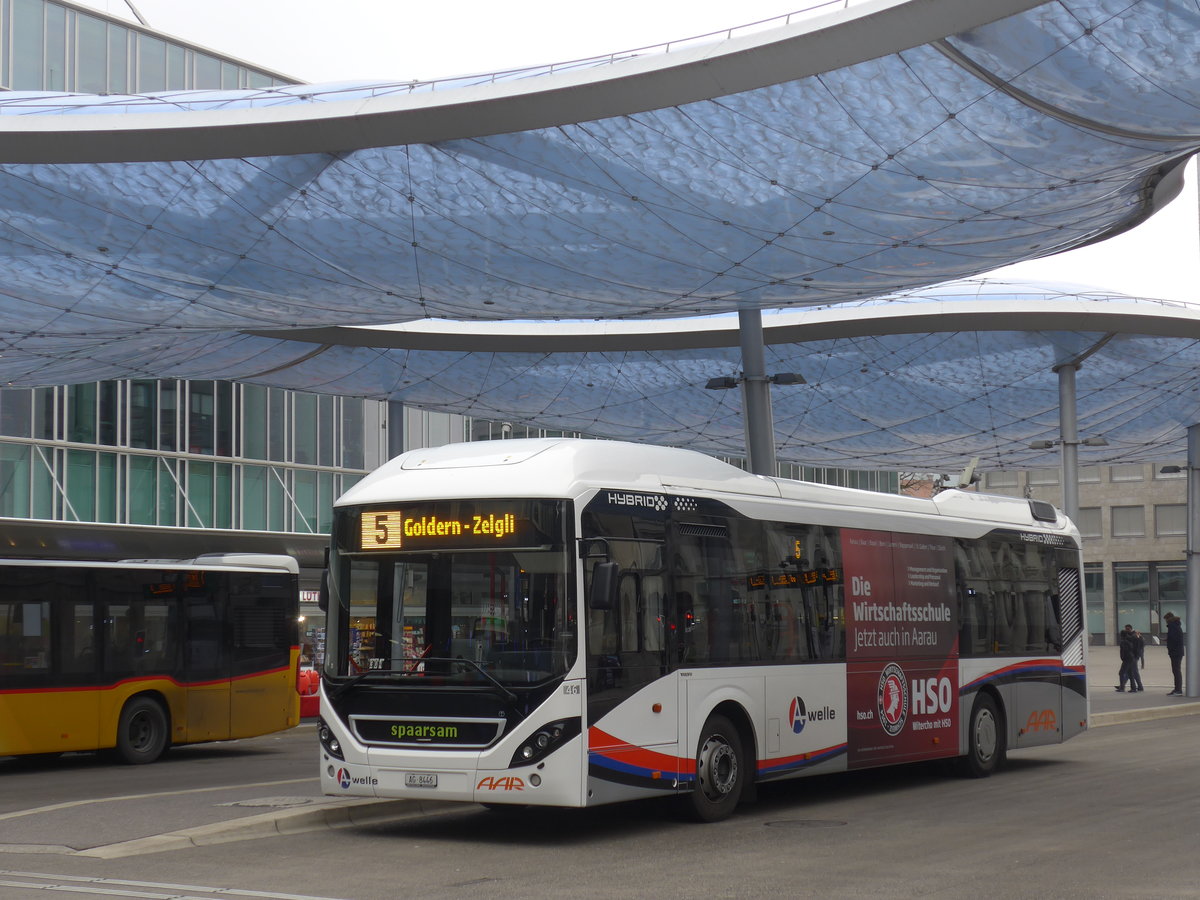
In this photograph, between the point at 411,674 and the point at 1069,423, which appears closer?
the point at 411,674

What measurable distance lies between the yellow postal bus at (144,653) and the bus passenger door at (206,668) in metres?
0.01

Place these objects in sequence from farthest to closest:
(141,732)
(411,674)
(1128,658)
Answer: (1128,658) < (141,732) < (411,674)

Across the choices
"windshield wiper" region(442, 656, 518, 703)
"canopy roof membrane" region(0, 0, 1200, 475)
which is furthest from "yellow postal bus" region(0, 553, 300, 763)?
"windshield wiper" region(442, 656, 518, 703)

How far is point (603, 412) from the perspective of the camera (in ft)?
130

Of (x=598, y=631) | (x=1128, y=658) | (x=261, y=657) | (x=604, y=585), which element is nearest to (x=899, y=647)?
(x=598, y=631)

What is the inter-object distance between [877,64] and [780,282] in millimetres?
8595

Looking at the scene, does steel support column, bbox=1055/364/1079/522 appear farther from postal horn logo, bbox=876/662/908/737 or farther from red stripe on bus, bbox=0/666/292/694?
postal horn logo, bbox=876/662/908/737

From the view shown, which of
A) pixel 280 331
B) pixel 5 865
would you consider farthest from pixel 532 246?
pixel 5 865

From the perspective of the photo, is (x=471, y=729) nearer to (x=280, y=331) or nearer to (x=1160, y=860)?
(x=1160, y=860)

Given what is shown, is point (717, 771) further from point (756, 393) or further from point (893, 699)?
point (756, 393)

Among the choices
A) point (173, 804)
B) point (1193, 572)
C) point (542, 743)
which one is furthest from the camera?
point (1193, 572)

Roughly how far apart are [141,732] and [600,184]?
30.9 feet

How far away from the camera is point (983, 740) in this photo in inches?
663

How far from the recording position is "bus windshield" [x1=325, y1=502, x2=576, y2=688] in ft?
37.1
